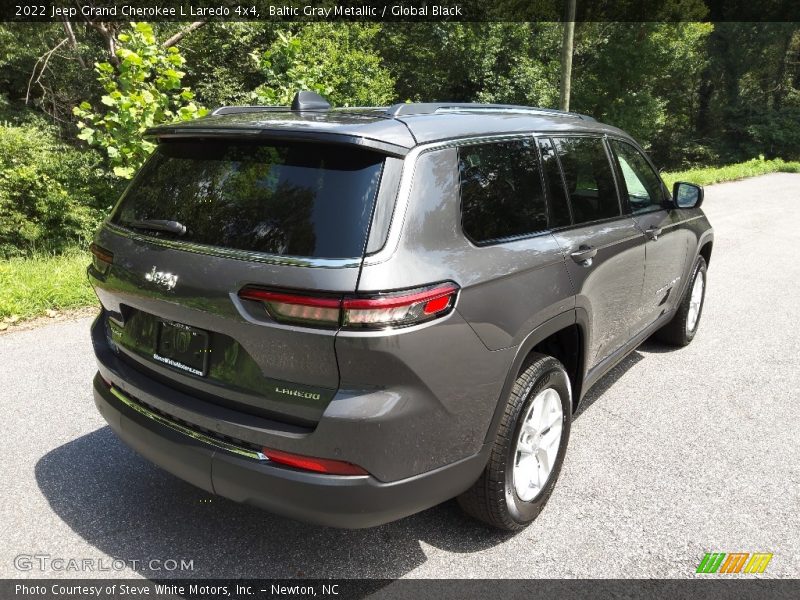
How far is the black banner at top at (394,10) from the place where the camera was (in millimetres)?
16969

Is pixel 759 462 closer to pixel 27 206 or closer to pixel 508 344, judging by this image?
pixel 508 344

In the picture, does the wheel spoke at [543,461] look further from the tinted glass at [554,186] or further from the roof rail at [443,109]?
the roof rail at [443,109]

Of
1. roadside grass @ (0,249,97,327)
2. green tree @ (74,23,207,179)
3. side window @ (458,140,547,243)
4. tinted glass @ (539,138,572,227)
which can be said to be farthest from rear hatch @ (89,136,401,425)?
green tree @ (74,23,207,179)

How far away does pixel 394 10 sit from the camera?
32094 millimetres

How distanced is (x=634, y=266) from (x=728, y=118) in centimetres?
4733

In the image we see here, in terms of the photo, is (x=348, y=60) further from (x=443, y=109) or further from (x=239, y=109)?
(x=443, y=109)

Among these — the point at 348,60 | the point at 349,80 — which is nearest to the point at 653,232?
the point at 349,80

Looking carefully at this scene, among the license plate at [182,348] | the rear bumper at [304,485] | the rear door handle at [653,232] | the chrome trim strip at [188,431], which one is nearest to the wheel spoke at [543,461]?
the rear bumper at [304,485]

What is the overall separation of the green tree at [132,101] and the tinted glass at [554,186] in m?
5.16

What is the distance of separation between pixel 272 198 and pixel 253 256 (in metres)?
0.24

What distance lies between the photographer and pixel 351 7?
2677 centimetres

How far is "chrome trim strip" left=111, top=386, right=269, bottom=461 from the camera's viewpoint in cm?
218

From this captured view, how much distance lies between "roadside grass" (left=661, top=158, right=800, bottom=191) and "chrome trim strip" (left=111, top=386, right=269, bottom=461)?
14.8m

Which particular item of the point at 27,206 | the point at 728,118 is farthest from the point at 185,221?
the point at 728,118
